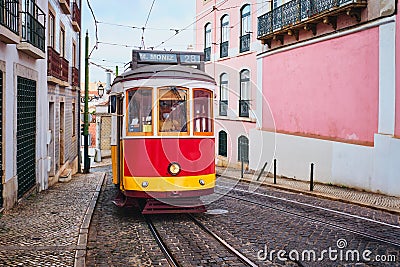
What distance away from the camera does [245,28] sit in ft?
81.0

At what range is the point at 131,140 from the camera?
9.94 m

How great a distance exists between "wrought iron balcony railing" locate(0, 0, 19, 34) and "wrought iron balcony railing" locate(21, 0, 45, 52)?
332 millimetres

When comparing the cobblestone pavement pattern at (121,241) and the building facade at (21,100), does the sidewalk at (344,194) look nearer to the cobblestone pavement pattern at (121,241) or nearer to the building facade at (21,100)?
the cobblestone pavement pattern at (121,241)

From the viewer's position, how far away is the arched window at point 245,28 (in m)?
24.2

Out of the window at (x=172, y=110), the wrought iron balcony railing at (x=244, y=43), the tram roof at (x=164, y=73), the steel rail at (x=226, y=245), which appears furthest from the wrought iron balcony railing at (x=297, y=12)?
the steel rail at (x=226, y=245)

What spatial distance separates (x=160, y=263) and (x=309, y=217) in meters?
4.19

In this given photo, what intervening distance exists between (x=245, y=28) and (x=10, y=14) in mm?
15798

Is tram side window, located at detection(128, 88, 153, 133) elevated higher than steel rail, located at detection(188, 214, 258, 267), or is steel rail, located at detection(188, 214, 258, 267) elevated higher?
tram side window, located at detection(128, 88, 153, 133)

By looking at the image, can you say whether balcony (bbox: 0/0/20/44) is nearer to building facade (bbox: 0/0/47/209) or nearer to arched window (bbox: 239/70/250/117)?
building facade (bbox: 0/0/47/209)

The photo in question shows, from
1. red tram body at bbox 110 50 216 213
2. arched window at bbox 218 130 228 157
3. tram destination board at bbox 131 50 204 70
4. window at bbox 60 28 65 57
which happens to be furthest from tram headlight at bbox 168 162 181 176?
arched window at bbox 218 130 228 157

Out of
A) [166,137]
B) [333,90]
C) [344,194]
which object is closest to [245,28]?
[333,90]

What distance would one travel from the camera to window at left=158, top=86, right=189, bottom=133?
990 centimetres

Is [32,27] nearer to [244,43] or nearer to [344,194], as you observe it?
[344,194]

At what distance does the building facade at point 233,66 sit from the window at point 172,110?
1316cm
